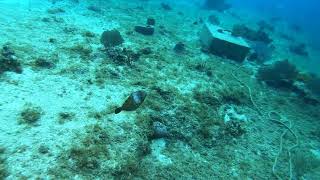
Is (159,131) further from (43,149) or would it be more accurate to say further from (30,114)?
(30,114)

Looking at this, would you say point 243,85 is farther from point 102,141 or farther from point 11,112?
point 11,112

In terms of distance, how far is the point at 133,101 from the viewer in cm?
944

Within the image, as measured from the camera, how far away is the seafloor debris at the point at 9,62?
9320mm

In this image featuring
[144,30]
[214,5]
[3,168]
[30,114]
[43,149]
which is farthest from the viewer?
[214,5]

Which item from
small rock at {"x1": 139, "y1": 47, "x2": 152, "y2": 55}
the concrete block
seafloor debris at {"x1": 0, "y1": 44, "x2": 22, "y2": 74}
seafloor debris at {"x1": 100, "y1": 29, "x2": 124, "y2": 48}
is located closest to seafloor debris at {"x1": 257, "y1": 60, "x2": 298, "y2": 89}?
the concrete block

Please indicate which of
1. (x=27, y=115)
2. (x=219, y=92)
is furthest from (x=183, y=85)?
(x=27, y=115)

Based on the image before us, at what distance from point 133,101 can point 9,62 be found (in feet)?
13.6

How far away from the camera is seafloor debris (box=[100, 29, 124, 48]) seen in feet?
43.6

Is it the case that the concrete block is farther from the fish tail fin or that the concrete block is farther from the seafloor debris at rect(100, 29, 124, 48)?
the fish tail fin

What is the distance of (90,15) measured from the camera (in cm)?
1753

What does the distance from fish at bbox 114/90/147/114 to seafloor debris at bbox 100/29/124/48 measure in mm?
4360

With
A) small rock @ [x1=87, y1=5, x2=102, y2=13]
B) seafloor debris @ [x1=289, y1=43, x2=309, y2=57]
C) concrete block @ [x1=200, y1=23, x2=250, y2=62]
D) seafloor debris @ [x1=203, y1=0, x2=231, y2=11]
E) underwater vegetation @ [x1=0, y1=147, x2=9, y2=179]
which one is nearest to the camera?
underwater vegetation @ [x1=0, y1=147, x2=9, y2=179]

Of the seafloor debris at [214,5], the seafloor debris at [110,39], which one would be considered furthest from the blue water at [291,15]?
the seafloor debris at [110,39]

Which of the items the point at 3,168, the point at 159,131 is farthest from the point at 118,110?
the point at 3,168
